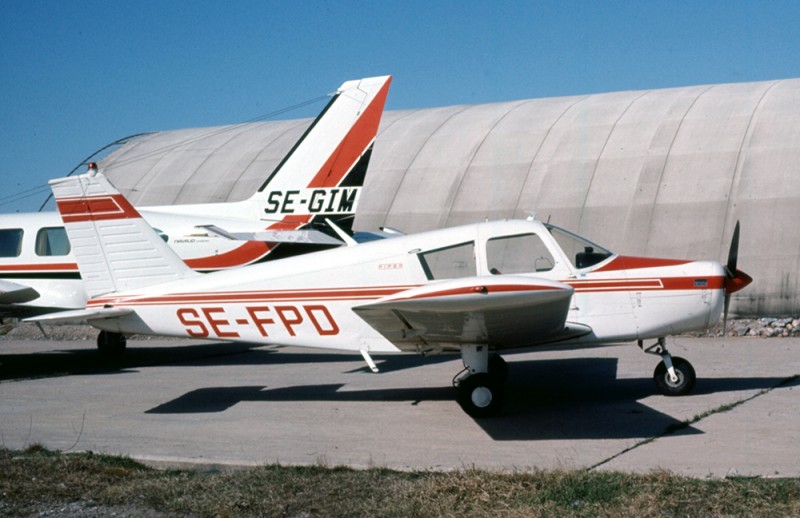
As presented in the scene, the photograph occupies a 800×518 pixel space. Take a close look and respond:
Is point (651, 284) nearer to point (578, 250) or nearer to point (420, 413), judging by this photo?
point (578, 250)

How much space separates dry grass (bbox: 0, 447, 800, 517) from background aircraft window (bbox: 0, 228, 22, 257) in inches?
383

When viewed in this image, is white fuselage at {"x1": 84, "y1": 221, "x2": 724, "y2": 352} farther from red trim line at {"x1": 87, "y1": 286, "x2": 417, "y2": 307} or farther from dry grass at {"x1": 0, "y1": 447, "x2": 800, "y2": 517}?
dry grass at {"x1": 0, "y1": 447, "x2": 800, "y2": 517}

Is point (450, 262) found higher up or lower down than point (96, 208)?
lower down

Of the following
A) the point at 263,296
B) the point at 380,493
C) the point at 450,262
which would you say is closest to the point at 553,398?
the point at 450,262

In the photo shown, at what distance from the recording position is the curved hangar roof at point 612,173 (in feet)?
60.6

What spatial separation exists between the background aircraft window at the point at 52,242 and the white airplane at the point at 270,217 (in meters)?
0.02

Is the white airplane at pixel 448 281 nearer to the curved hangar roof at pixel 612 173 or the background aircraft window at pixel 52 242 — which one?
the background aircraft window at pixel 52 242

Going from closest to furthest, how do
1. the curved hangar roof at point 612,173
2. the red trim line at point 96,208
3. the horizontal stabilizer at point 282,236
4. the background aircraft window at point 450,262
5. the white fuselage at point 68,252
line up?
1. the background aircraft window at point 450,262
2. the red trim line at point 96,208
3. the horizontal stabilizer at point 282,236
4. the white fuselage at point 68,252
5. the curved hangar roof at point 612,173

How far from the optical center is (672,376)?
9.95 meters

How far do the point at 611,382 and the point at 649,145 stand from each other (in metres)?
11.0

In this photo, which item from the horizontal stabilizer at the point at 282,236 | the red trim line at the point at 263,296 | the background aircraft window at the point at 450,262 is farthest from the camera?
the horizontal stabilizer at the point at 282,236

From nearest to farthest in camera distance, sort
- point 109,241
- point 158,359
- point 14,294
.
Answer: point 109,241 < point 14,294 < point 158,359

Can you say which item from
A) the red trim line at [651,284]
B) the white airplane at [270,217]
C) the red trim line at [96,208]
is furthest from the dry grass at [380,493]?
the white airplane at [270,217]

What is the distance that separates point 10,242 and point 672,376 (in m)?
11.7
